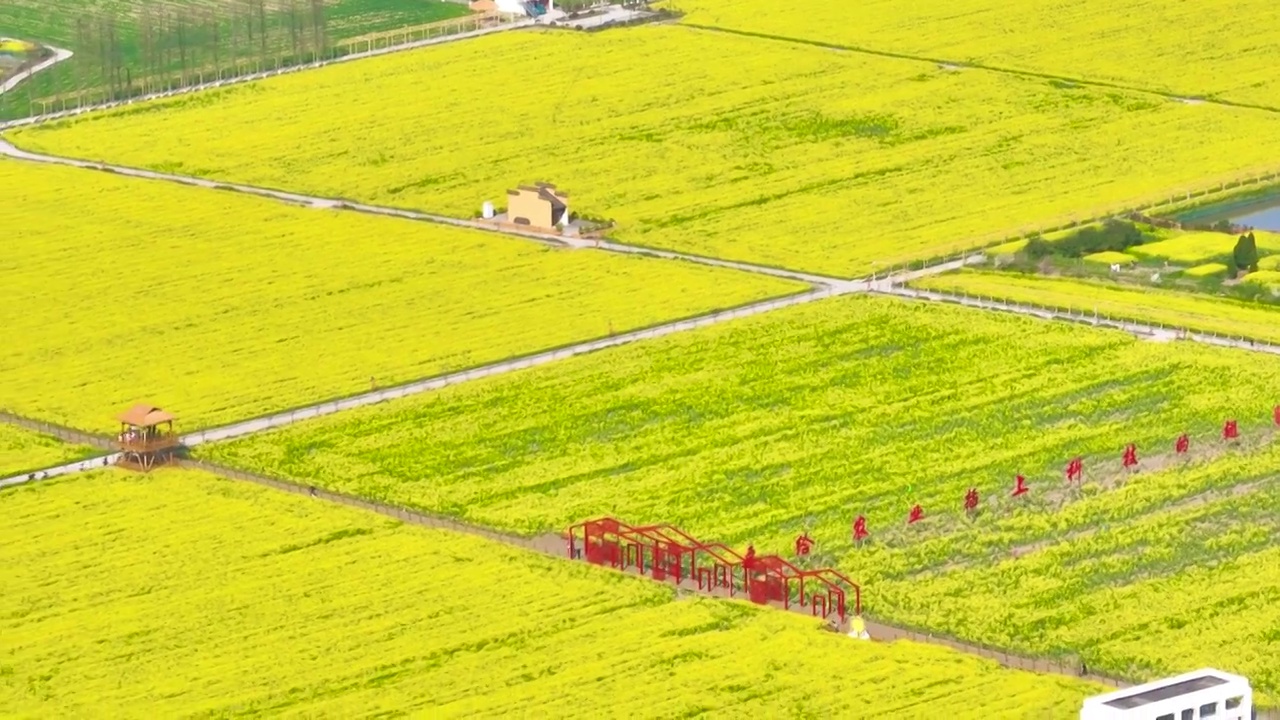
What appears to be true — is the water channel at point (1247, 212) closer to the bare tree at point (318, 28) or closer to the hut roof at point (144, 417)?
the hut roof at point (144, 417)

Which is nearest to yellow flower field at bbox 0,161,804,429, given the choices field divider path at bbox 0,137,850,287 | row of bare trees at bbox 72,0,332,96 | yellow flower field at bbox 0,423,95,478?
field divider path at bbox 0,137,850,287

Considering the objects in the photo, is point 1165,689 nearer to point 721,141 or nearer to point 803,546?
point 803,546

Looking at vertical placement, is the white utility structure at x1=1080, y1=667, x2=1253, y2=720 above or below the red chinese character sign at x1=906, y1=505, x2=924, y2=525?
above

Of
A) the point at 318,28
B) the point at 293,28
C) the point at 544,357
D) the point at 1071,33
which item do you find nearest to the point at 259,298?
the point at 544,357

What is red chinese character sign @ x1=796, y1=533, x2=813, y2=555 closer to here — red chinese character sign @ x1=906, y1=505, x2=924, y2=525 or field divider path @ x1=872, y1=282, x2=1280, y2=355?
red chinese character sign @ x1=906, y1=505, x2=924, y2=525

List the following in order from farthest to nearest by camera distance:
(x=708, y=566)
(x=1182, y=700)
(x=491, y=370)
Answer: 1. (x=491, y=370)
2. (x=708, y=566)
3. (x=1182, y=700)
